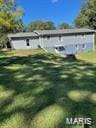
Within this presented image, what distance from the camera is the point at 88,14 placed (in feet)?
179

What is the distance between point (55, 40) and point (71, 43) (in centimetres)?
344

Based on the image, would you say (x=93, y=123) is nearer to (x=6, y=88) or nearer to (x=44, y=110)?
(x=44, y=110)

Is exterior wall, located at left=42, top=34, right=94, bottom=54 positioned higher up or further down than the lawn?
higher up

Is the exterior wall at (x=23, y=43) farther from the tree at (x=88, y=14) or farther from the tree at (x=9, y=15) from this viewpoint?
the tree at (x=88, y=14)

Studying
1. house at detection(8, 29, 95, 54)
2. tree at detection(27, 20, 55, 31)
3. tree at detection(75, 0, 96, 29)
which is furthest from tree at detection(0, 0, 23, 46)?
tree at detection(27, 20, 55, 31)

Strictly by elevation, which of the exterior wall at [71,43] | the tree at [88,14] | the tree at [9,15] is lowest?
the exterior wall at [71,43]

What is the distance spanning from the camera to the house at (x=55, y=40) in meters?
42.5

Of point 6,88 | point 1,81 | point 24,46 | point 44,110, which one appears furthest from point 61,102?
point 24,46

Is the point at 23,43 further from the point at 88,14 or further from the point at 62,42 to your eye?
the point at 88,14

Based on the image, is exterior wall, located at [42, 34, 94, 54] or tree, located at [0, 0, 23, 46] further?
exterior wall, located at [42, 34, 94, 54]

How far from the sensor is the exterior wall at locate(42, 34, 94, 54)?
4281 cm

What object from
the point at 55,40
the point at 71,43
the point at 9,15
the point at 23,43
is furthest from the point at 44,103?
the point at 71,43

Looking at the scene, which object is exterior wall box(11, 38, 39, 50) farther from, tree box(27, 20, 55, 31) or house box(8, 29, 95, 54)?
tree box(27, 20, 55, 31)

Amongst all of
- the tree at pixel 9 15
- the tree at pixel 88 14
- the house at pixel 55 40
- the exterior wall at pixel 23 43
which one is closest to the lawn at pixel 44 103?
the tree at pixel 9 15
